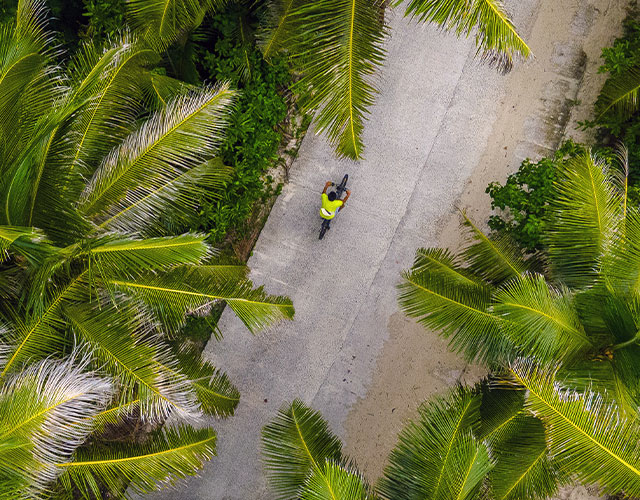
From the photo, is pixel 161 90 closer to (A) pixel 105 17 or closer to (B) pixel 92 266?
(A) pixel 105 17

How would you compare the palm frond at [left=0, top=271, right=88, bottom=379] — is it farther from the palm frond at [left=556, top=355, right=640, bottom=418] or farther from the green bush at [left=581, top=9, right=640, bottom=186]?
the green bush at [left=581, top=9, right=640, bottom=186]

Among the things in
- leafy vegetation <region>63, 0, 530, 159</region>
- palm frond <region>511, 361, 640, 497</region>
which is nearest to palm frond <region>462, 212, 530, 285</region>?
palm frond <region>511, 361, 640, 497</region>

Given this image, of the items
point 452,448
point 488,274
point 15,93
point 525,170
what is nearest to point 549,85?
point 525,170

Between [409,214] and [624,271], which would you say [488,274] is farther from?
[409,214]

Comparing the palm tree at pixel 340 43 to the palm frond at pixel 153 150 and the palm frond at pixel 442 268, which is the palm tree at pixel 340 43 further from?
the palm frond at pixel 442 268

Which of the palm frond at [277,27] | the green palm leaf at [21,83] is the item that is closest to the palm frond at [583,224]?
the palm frond at [277,27]

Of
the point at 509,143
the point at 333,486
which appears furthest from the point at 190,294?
the point at 509,143
